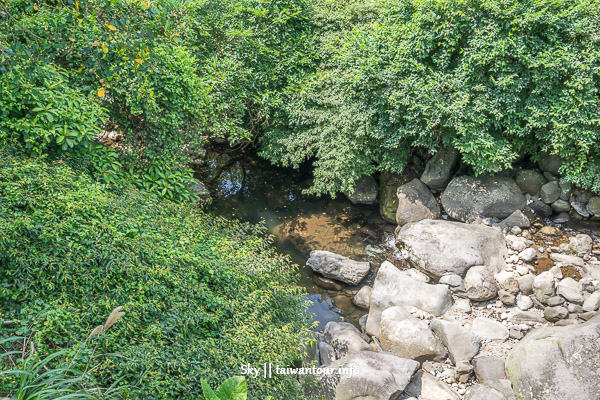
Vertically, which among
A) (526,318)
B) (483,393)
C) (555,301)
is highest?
(555,301)

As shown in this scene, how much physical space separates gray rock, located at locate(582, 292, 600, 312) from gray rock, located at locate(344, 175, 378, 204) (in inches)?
227

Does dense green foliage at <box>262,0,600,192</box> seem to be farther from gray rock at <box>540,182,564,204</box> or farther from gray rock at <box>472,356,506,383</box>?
gray rock at <box>472,356,506,383</box>

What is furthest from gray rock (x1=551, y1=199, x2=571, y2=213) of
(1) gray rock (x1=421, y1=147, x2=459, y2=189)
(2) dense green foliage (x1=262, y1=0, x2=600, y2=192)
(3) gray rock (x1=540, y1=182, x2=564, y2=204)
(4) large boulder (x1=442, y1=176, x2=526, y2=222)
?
(1) gray rock (x1=421, y1=147, x2=459, y2=189)

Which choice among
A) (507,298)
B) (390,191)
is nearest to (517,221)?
(507,298)

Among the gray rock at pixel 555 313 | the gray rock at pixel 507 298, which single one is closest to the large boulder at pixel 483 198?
the gray rock at pixel 507 298

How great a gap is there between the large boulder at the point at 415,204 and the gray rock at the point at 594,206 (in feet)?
11.3

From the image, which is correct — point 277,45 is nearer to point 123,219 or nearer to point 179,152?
point 179,152

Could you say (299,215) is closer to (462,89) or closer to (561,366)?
(462,89)

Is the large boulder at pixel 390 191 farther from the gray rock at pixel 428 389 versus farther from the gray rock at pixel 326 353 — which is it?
the gray rock at pixel 428 389

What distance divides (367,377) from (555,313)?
415 cm

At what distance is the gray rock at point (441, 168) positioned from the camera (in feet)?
33.9

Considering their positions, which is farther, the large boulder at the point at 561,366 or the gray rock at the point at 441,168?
the gray rock at the point at 441,168

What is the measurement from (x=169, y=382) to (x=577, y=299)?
7.58 m

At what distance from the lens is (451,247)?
27.9 feet
